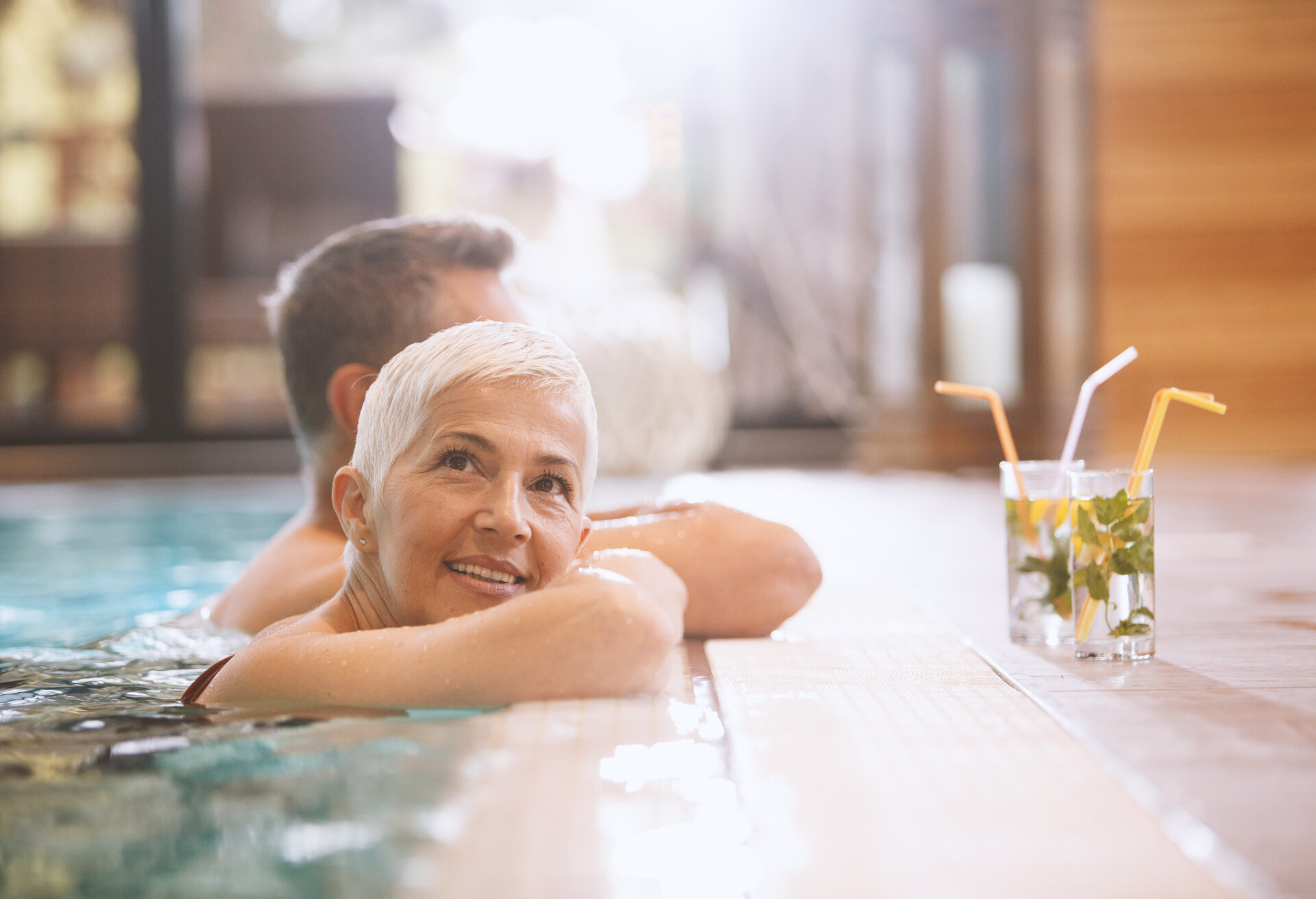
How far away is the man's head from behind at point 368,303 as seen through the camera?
1461mm

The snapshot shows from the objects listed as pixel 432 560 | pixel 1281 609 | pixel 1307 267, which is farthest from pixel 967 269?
pixel 432 560

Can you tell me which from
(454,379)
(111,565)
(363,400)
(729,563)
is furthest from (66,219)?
(454,379)

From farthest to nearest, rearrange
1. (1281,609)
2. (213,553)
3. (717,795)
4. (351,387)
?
(213,553), (1281,609), (351,387), (717,795)

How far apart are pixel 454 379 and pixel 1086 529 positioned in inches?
24.3

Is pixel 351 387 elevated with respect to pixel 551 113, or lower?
lower

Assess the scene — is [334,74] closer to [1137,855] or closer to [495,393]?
[495,393]

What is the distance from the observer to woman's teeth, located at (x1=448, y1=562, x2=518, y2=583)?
107 centimetres

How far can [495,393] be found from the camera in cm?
106

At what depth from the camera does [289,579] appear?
1.46 m

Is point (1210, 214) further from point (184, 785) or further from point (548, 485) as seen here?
point (184, 785)

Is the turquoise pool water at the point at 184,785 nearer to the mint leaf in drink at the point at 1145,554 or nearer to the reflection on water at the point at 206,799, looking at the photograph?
the reflection on water at the point at 206,799

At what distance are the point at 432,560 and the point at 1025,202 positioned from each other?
178 inches

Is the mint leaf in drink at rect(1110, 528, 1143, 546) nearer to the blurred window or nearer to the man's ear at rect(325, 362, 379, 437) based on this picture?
the man's ear at rect(325, 362, 379, 437)

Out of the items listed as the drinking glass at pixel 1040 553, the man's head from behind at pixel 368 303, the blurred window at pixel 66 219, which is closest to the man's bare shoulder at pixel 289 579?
the man's head from behind at pixel 368 303
